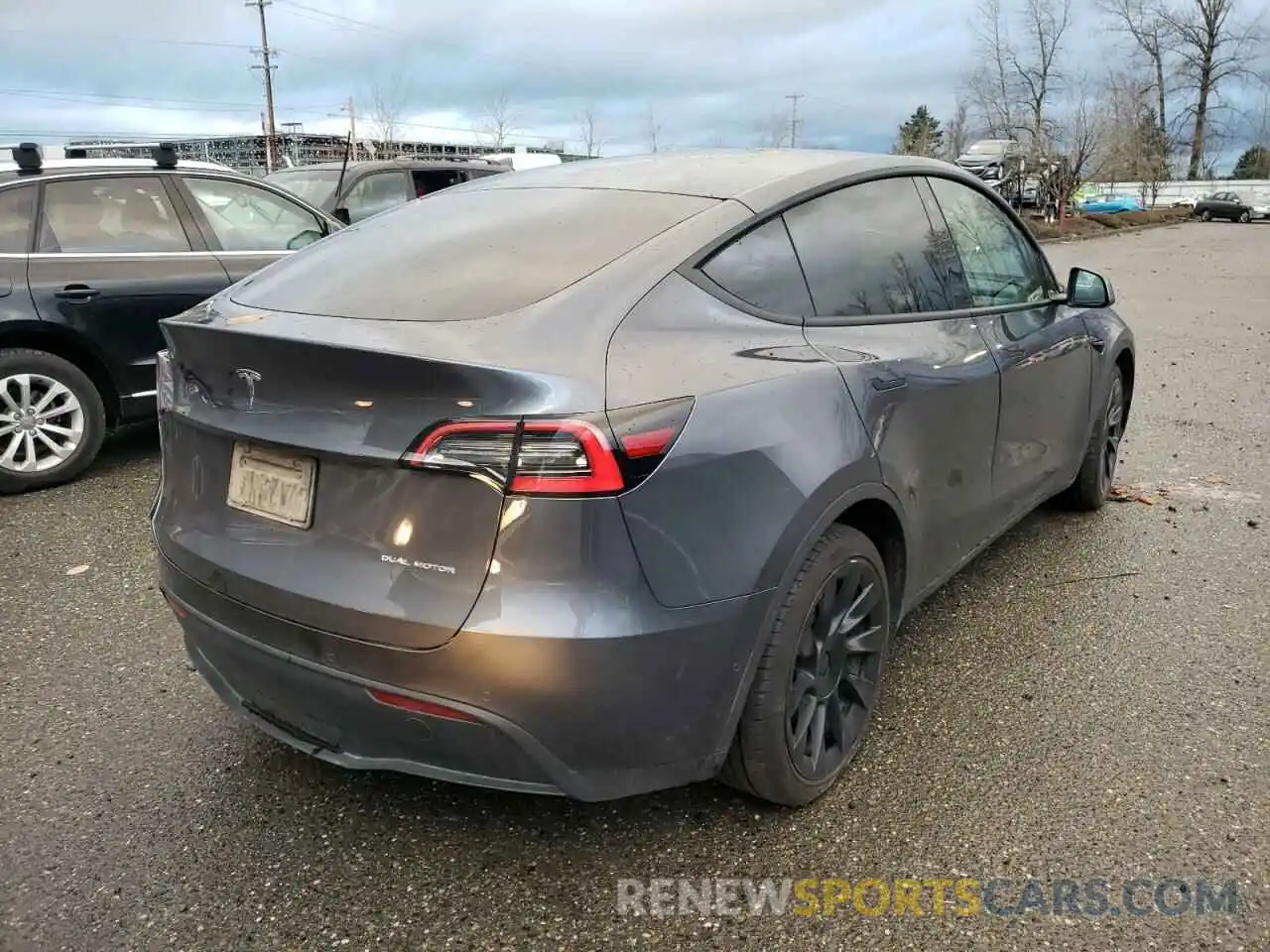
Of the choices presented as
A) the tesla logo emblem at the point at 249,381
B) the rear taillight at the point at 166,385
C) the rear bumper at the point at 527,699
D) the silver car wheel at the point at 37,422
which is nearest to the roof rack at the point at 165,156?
the silver car wheel at the point at 37,422

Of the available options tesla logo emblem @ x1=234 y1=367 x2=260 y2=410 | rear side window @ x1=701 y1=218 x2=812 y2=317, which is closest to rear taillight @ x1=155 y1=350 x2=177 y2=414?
tesla logo emblem @ x1=234 y1=367 x2=260 y2=410

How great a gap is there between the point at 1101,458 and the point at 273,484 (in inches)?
154

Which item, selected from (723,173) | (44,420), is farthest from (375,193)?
(723,173)

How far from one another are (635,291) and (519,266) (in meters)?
0.31

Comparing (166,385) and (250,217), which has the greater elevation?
(250,217)

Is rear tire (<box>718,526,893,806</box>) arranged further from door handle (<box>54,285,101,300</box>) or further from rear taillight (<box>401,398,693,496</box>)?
door handle (<box>54,285,101,300</box>)

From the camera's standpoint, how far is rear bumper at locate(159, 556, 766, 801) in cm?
197

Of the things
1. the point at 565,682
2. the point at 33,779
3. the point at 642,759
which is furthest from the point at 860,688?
the point at 33,779

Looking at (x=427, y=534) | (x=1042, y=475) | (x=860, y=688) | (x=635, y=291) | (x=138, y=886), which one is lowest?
(x=138, y=886)

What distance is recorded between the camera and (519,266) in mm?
2371

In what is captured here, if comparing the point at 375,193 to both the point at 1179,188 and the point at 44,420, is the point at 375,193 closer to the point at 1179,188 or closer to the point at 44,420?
the point at 44,420

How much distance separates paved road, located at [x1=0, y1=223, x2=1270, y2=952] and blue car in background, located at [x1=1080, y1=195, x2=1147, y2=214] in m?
53.8

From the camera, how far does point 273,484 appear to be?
86.4 inches

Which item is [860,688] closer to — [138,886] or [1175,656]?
[1175,656]
